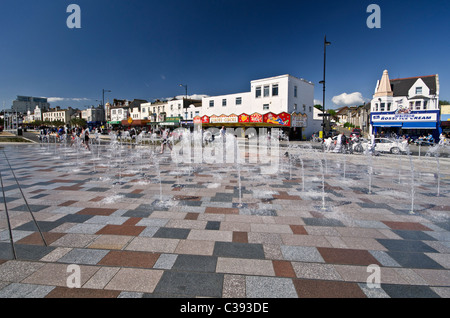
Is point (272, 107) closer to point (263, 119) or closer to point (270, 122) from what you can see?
point (263, 119)

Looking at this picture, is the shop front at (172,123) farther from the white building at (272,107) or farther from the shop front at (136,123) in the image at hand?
the white building at (272,107)

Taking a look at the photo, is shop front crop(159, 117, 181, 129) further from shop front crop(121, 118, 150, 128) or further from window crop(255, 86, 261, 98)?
window crop(255, 86, 261, 98)

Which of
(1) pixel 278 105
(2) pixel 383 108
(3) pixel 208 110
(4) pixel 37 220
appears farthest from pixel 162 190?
(2) pixel 383 108

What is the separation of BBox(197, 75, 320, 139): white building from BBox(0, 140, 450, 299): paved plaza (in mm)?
28862

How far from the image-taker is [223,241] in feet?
13.1

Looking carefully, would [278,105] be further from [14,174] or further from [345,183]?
[14,174]

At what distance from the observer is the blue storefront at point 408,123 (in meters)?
30.9

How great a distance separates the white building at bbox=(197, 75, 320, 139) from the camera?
3503 centimetres

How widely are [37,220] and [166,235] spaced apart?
2.82 metres

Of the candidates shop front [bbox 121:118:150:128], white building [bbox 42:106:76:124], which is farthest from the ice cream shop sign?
white building [bbox 42:106:76:124]

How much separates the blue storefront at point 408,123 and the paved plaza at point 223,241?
3170 centimetres

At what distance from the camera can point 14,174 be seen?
9.49 metres

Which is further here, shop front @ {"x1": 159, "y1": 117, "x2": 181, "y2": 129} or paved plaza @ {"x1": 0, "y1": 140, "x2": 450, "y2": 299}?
shop front @ {"x1": 159, "y1": 117, "x2": 181, "y2": 129}

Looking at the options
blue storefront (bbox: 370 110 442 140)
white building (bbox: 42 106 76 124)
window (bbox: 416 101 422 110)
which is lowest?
blue storefront (bbox: 370 110 442 140)
